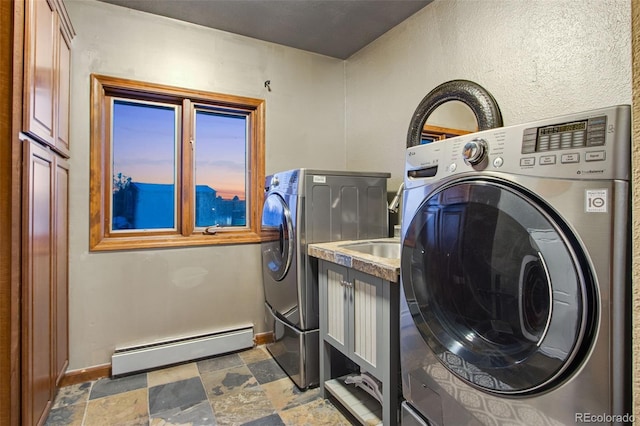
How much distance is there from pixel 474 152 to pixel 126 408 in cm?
218

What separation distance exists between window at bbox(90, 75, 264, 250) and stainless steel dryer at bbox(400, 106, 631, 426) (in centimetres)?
174

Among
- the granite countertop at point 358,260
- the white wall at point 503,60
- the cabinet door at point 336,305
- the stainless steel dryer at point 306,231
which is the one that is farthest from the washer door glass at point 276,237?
the white wall at point 503,60

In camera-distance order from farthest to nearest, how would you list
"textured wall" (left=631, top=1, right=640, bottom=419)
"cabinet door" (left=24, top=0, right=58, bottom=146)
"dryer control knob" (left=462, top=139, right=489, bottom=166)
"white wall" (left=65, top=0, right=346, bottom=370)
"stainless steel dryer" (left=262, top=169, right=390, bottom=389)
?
"white wall" (left=65, top=0, right=346, bottom=370)
"stainless steel dryer" (left=262, top=169, right=390, bottom=389)
"cabinet door" (left=24, top=0, right=58, bottom=146)
"dryer control knob" (left=462, top=139, right=489, bottom=166)
"textured wall" (left=631, top=1, right=640, bottom=419)

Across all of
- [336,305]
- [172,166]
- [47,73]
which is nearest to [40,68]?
[47,73]

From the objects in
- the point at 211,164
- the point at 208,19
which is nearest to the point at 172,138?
the point at 211,164

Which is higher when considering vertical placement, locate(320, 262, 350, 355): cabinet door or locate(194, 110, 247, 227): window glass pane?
locate(194, 110, 247, 227): window glass pane

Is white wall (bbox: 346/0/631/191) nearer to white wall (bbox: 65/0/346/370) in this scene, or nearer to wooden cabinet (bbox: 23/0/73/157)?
white wall (bbox: 65/0/346/370)

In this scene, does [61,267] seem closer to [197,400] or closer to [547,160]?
[197,400]

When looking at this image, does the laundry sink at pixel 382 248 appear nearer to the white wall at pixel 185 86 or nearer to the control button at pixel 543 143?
the white wall at pixel 185 86

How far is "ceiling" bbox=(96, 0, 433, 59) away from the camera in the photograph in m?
2.16

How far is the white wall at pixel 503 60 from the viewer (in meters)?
1.31

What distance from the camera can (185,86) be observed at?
2.39m

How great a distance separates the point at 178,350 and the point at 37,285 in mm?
1114

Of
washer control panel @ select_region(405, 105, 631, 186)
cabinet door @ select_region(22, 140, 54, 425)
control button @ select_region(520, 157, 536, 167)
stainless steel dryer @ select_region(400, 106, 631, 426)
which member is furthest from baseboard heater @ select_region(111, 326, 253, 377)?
control button @ select_region(520, 157, 536, 167)
